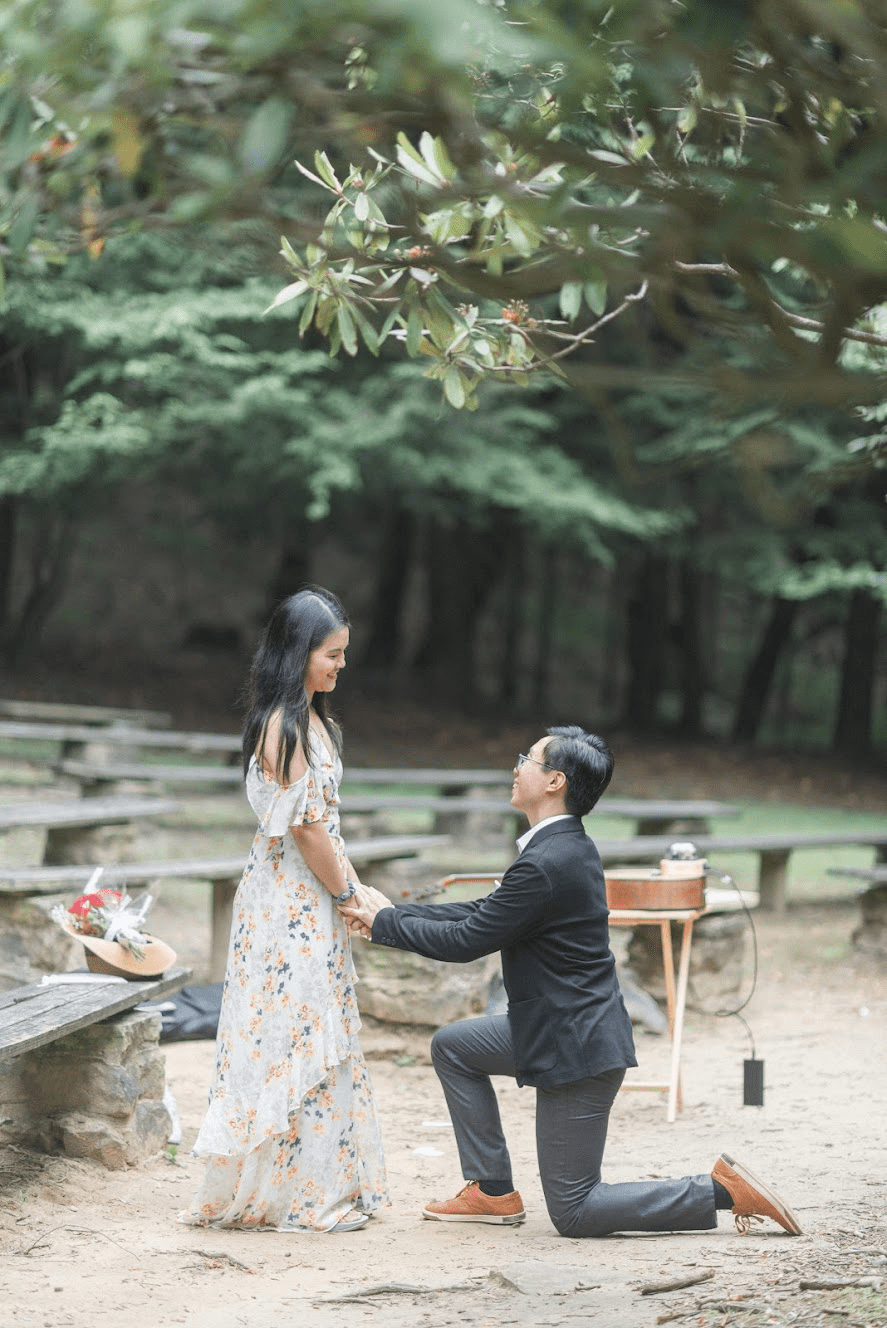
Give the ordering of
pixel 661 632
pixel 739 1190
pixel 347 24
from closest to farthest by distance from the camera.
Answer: pixel 347 24
pixel 739 1190
pixel 661 632

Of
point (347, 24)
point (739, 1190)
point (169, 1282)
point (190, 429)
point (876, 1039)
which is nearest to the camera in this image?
point (347, 24)

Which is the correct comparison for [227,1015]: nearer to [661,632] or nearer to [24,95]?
[24,95]

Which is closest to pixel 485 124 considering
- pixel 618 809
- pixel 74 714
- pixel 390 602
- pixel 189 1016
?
pixel 189 1016

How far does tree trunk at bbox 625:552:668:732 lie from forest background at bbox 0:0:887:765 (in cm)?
6

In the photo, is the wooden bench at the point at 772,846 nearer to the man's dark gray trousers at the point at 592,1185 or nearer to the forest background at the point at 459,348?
the forest background at the point at 459,348

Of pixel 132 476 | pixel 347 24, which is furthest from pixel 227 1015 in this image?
pixel 132 476

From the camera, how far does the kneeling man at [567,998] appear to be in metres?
4.26

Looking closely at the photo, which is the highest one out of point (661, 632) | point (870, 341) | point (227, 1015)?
point (661, 632)

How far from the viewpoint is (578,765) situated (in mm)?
4441

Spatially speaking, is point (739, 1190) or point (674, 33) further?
point (739, 1190)

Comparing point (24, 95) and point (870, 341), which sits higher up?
point (870, 341)

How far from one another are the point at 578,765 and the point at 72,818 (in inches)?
174

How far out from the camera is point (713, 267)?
4.16 m

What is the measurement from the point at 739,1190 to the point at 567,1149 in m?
0.49
